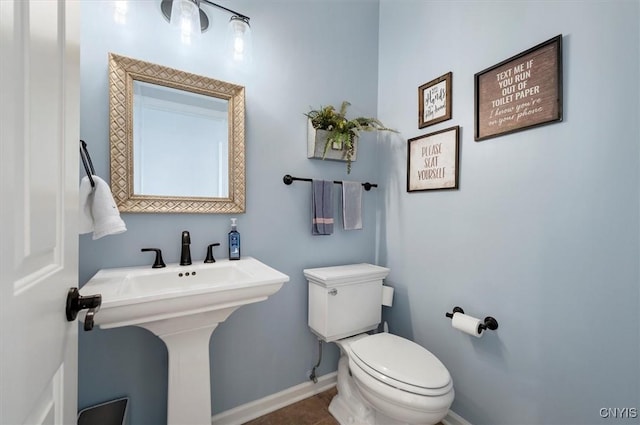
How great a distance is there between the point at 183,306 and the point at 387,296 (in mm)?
1250

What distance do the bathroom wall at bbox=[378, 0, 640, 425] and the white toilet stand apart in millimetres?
318

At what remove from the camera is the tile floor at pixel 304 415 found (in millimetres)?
1521

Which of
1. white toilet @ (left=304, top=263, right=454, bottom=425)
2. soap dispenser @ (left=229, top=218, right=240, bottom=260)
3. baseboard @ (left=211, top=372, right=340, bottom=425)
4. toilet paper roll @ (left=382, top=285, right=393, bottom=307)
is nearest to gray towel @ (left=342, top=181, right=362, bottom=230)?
white toilet @ (left=304, top=263, right=454, bottom=425)

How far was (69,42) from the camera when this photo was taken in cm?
57

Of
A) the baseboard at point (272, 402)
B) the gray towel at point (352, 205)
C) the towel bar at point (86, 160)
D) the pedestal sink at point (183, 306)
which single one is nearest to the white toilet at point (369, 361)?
the baseboard at point (272, 402)

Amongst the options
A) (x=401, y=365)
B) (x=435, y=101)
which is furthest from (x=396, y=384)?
(x=435, y=101)

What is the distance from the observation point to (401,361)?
49.1 inches

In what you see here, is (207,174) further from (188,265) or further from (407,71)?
(407,71)

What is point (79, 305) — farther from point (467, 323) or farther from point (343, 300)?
point (467, 323)

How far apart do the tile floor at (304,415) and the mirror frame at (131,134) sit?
3.95 ft

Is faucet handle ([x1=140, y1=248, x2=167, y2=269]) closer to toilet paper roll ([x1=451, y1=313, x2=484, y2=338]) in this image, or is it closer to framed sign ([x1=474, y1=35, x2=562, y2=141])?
toilet paper roll ([x1=451, y1=313, x2=484, y2=338])

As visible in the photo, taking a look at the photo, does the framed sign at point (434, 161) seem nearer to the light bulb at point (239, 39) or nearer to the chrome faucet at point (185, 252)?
the light bulb at point (239, 39)

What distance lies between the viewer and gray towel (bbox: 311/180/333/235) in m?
1.68

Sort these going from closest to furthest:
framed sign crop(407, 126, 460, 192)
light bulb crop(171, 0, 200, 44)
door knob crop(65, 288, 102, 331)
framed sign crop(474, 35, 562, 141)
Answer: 1. door knob crop(65, 288, 102, 331)
2. framed sign crop(474, 35, 562, 141)
3. light bulb crop(171, 0, 200, 44)
4. framed sign crop(407, 126, 460, 192)
